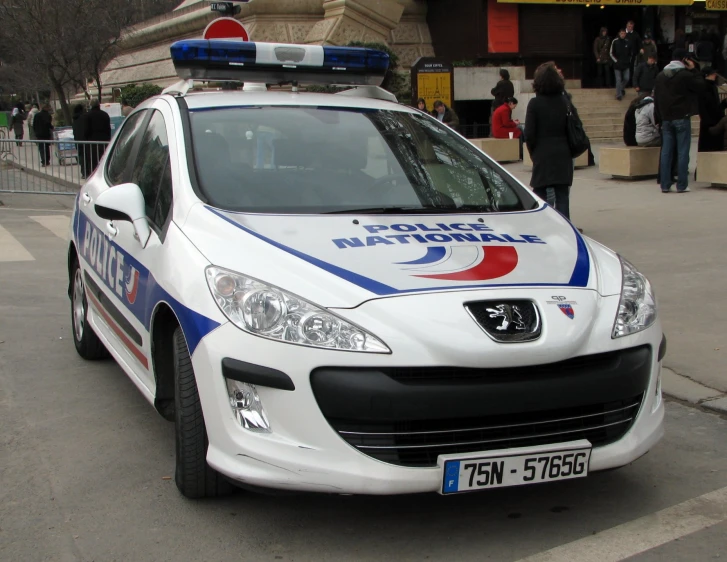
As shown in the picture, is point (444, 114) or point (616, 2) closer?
point (444, 114)

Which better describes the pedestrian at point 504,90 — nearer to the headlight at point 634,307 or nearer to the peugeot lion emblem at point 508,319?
the headlight at point 634,307

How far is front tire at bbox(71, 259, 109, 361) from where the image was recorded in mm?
5880

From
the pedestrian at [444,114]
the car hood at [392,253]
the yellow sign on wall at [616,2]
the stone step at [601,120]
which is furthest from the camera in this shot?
the yellow sign on wall at [616,2]

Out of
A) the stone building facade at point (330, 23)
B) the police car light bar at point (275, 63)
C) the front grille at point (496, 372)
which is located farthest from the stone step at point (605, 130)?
the front grille at point (496, 372)

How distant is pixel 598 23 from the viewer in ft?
90.9

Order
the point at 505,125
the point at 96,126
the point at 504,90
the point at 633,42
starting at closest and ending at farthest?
the point at 96,126
the point at 505,125
the point at 504,90
the point at 633,42

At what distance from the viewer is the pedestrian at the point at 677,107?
1247 cm

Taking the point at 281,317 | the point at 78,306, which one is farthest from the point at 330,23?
the point at 281,317

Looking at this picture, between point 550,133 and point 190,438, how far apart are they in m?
6.54

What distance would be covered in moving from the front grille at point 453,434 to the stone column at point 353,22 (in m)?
23.0

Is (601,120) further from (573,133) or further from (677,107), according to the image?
(573,133)

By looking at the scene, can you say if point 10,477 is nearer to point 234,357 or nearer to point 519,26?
point 234,357

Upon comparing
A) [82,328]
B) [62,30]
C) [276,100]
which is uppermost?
[62,30]

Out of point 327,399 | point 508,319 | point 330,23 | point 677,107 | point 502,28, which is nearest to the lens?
point 327,399
